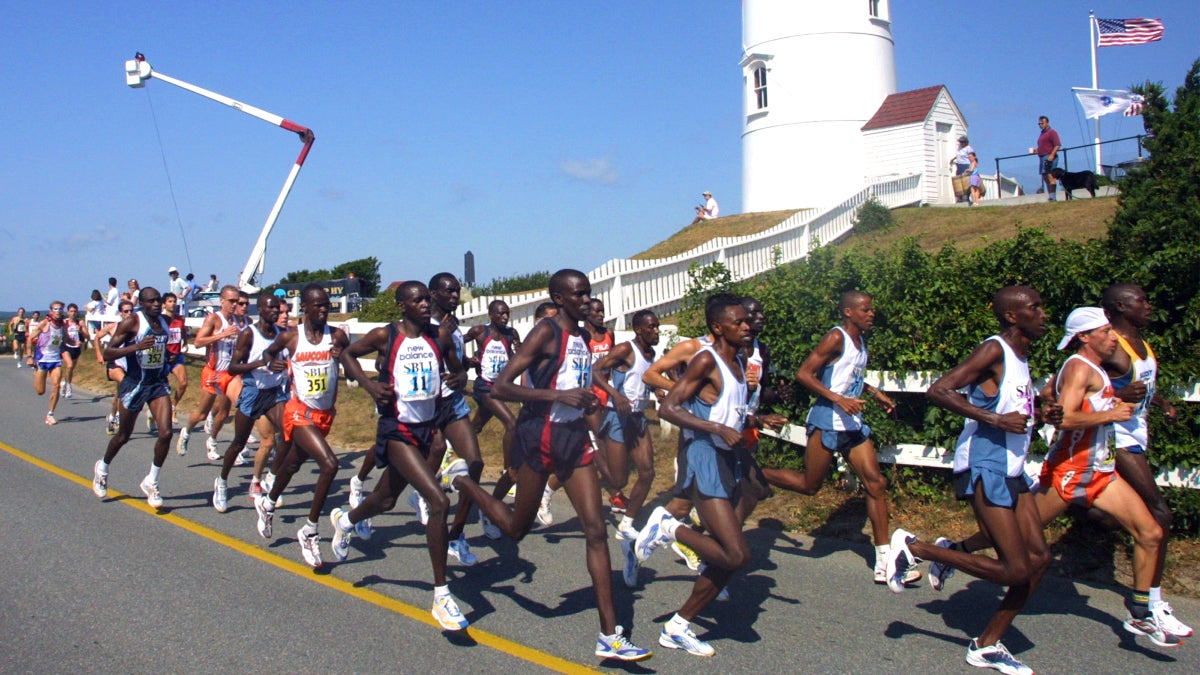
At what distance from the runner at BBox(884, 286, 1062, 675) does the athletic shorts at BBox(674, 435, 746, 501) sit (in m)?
1.18

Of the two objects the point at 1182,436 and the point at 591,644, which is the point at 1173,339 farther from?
the point at 591,644

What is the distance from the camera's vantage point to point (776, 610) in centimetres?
636

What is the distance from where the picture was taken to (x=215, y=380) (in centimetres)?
1204

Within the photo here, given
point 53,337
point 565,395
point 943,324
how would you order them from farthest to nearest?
point 53,337 < point 943,324 < point 565,395

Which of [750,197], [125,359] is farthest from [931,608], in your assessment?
[750,197]

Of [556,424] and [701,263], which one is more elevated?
[701,263]

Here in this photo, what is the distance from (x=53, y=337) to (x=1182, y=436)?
18.0 metres

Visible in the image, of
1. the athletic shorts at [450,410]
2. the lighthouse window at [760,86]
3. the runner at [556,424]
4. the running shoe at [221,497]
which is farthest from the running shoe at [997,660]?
the lighthouse window at [760,86]

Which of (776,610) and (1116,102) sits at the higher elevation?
(1116,102)

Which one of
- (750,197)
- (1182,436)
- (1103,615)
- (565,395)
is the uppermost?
(750,197)

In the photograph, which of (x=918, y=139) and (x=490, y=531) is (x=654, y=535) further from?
(x=918, y=139)

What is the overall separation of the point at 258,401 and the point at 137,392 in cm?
114

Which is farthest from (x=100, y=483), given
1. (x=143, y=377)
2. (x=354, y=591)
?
(x=354, y=591)

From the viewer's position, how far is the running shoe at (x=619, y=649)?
17.3ft
